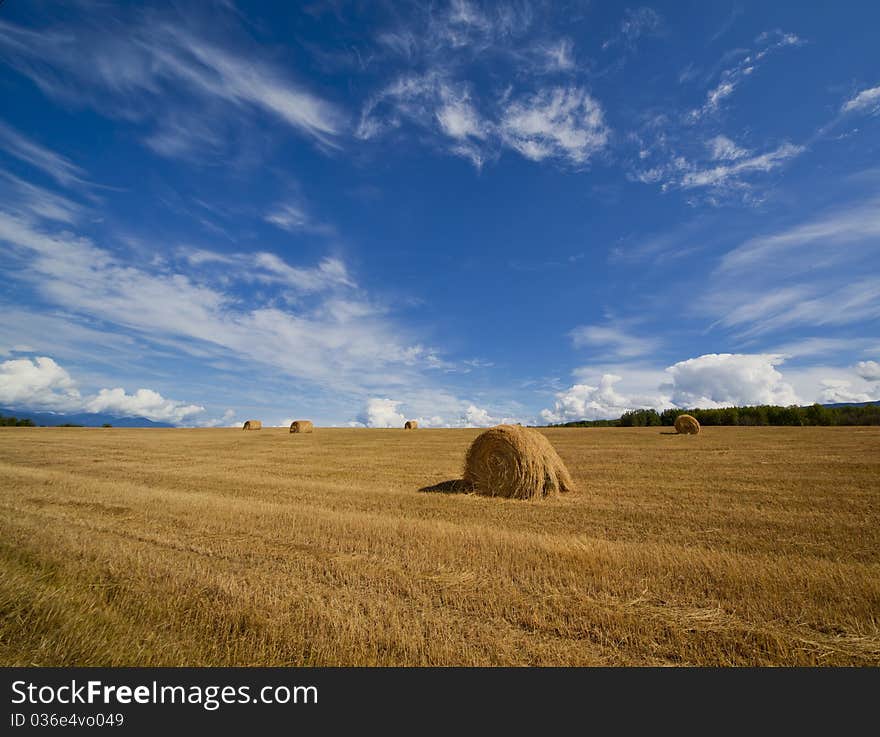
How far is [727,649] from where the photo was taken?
12.1ft

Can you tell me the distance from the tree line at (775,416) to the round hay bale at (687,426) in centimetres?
2856

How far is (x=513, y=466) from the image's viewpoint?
11680 mm

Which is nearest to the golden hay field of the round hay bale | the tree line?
the round hay bale

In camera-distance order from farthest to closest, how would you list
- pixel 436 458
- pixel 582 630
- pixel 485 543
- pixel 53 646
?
1. pixel 436 458
2. pixel 485 543
3. pixel 582 630
4. pixel 53 646

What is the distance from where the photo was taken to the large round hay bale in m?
11.5

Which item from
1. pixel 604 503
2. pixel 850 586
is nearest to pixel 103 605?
pixel 850 586

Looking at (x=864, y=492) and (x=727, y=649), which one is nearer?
(x=727, y=649)

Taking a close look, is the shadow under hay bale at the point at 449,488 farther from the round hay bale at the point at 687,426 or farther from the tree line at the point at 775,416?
the tree line at the point at 775,416

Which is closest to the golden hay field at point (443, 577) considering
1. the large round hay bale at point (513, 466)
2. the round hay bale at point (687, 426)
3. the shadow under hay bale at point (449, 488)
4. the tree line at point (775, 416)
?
the large round hay bale at point (513, 466)

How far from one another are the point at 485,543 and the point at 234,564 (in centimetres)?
351

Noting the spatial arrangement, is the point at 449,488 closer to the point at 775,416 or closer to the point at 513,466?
the point at 513,466

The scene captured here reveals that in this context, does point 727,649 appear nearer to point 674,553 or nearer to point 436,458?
point 674,553

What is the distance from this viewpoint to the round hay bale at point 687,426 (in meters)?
35.2

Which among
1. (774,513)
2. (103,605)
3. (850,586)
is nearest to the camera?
(103,605)
